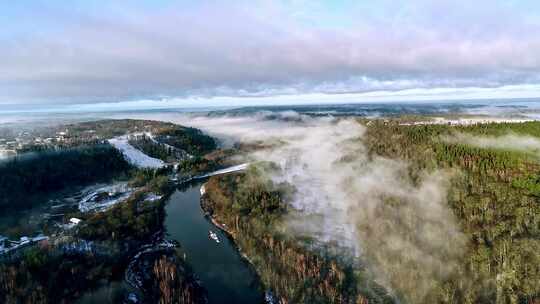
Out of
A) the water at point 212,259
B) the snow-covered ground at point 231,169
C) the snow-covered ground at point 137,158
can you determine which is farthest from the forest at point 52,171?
the water at point 212,259

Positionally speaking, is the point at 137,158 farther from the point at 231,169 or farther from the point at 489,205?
the point at 489,205

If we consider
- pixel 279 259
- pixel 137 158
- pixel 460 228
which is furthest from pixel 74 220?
pixel 460 228

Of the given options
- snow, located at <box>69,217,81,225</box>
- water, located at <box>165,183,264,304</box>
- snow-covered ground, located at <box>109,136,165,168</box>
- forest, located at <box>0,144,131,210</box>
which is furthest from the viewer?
snow-covered ground, located at <box>109,136,165,168</box>

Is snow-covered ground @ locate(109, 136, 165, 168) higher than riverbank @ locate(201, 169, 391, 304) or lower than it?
higher

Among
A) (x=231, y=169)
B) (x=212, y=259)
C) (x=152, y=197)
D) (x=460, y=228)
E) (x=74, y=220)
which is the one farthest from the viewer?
(x=231, y=169)

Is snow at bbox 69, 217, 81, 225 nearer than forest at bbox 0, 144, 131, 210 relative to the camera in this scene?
Yes

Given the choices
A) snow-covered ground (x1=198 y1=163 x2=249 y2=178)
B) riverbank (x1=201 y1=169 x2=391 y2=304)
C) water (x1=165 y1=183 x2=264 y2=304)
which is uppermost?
snow-covered ground (x1=198 y1=163 x2=249 y2=178)

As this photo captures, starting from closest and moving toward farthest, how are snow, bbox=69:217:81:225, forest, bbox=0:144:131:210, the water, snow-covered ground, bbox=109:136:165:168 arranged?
the water, snow, bbox=69:217:81:225, forest, bbox=0:144:131:210, snow-covered ground, bbox=109:136:165:168

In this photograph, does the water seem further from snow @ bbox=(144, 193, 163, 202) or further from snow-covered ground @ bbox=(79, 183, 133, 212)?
snow-covered ground @ bbox=(79, 183, 133, 212)

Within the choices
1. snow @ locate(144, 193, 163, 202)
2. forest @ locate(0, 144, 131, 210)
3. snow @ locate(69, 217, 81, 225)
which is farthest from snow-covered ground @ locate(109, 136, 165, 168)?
snow @ locate(69, 217, 81, 225)
